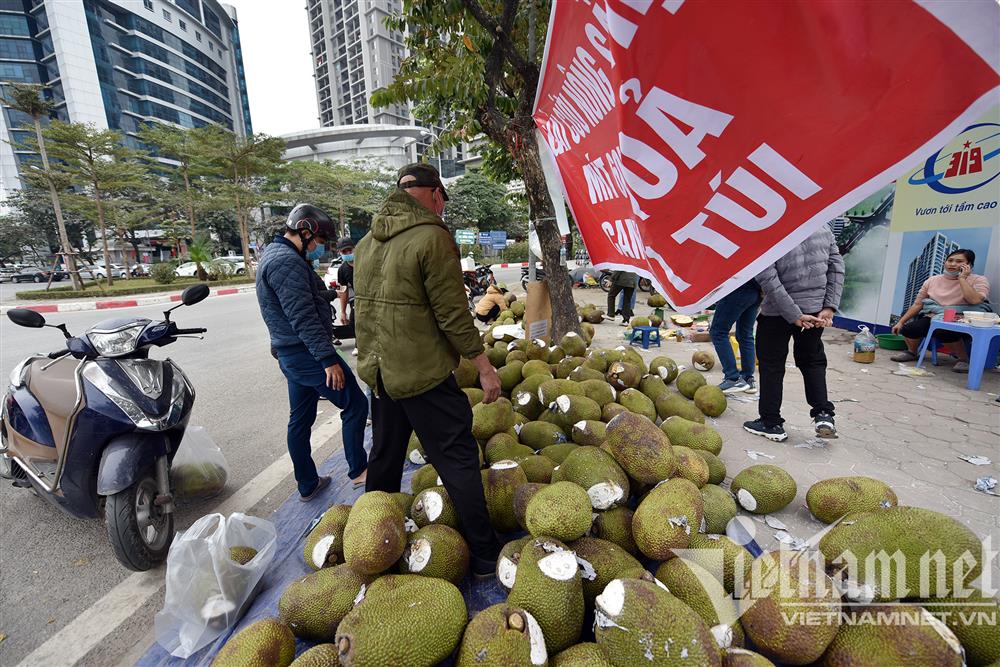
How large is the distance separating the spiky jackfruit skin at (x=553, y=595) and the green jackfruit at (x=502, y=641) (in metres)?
0.06

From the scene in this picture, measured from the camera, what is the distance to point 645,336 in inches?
229

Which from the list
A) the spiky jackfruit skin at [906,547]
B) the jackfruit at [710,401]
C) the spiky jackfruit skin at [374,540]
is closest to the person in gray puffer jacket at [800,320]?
the jackfruit at [710,401]

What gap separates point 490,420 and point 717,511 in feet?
4.00

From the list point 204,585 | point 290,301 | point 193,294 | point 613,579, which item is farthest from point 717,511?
point 193,294

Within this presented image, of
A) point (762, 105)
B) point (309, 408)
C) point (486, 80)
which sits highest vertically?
point (486, 80)

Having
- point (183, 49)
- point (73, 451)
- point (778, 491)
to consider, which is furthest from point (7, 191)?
point (778, 491)

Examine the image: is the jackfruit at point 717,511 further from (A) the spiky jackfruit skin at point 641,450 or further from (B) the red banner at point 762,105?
(B) the red banner at point 762,105

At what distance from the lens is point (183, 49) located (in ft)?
189

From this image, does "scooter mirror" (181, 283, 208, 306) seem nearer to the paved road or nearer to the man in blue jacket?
the man in blue jacket

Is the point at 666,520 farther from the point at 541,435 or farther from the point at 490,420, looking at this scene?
the point at 490,420

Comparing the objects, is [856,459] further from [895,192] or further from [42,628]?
[895,192]

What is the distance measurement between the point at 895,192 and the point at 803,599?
7024mm

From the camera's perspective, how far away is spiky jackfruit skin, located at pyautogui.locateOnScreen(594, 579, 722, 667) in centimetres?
107

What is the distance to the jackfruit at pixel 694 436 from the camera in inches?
93.9
